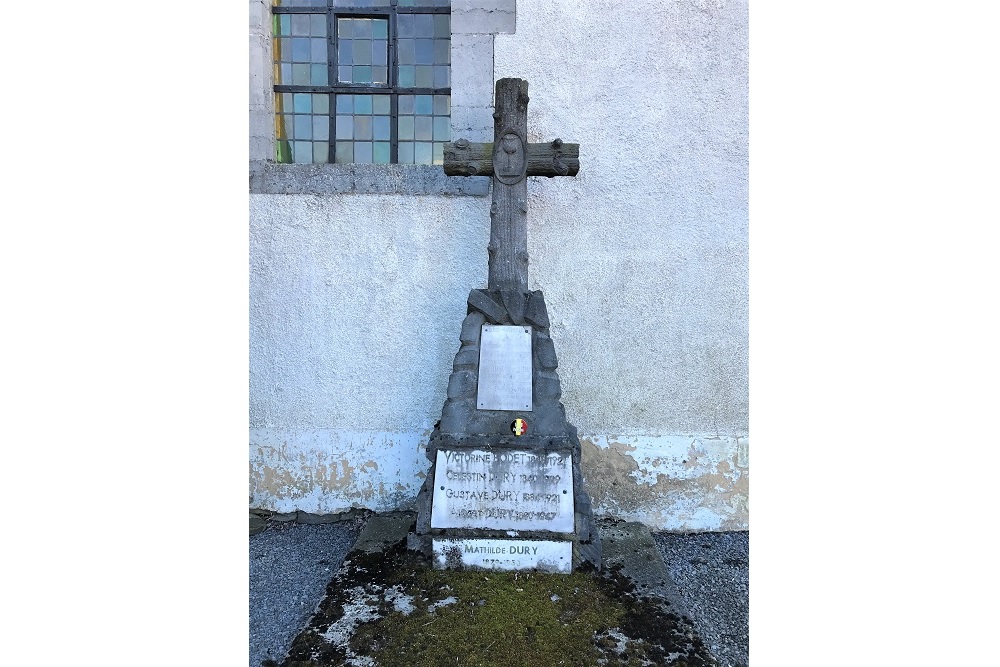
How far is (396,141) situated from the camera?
15.3ft

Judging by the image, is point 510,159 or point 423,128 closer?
point 510,159

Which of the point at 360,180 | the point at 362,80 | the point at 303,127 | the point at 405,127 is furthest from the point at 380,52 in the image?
the point at 360,180

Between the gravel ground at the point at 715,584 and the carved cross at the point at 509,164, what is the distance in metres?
2.12

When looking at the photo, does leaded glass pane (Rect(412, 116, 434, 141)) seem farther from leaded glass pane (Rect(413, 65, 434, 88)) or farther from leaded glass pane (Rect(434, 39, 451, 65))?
leaded glass pane (Rect(434, 39, 451, 65))

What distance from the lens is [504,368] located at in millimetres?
3430

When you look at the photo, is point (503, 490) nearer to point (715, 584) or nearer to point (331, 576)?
point (331, 576)

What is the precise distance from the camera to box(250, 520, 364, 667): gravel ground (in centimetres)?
296

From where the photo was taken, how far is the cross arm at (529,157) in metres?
3.53

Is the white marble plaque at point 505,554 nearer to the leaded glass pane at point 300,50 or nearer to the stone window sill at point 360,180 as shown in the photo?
the stone window sill at point 360,180

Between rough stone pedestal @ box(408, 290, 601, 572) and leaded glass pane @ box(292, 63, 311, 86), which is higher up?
leaded glass pane @ box(292, 63, 311, 86)

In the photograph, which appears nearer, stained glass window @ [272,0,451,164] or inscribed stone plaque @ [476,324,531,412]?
inscribed stone plaque @ [476,324,531,412]

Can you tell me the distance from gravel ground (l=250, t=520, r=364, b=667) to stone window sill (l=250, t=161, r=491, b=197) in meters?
2.51

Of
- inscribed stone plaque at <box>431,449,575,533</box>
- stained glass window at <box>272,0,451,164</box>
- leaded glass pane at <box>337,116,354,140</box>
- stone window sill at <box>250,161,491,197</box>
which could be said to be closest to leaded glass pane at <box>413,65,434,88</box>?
stained glass window at <box>272,0,451,164</box>

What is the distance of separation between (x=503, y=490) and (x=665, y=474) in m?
1.64
